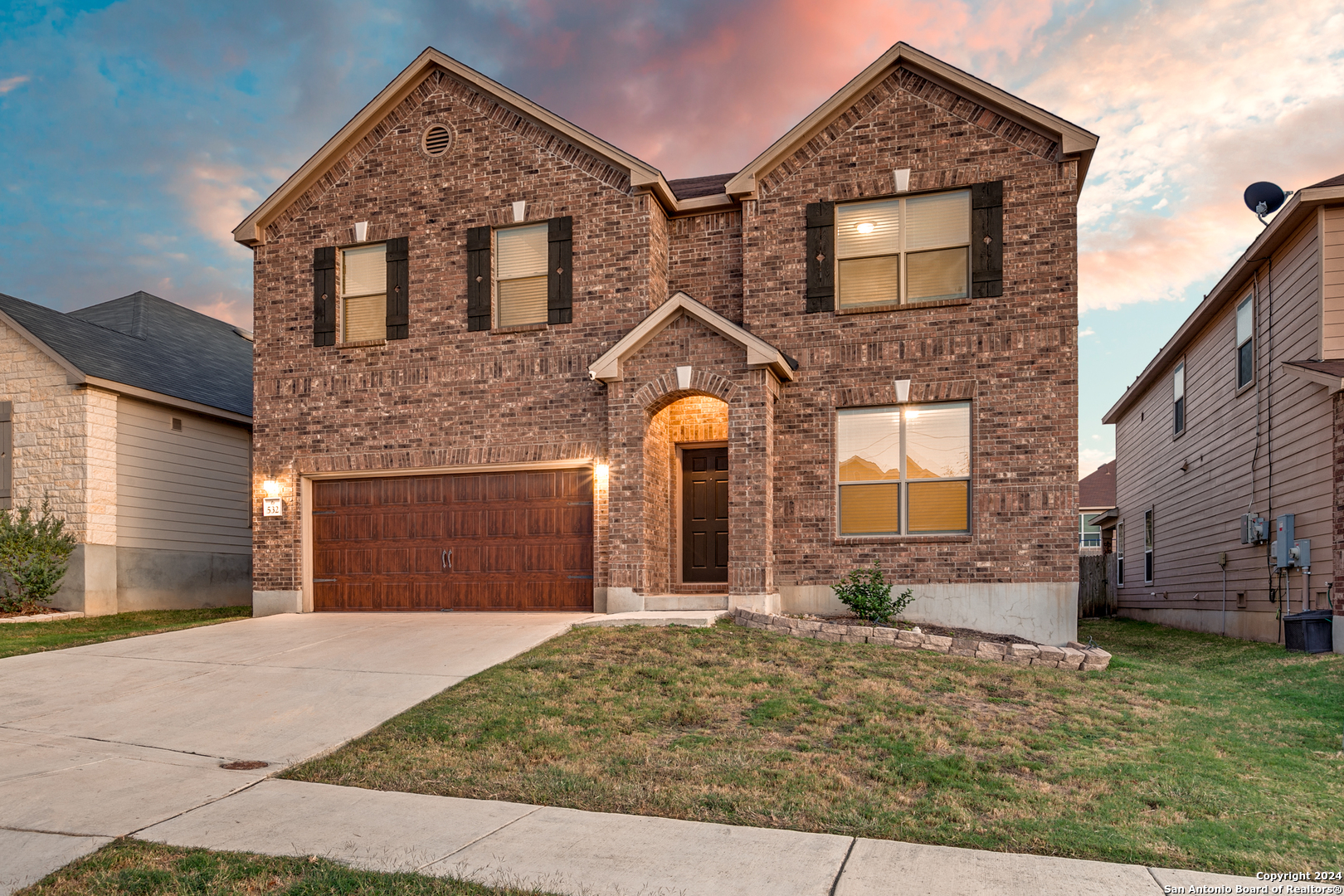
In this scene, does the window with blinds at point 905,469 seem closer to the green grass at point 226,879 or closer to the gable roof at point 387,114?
the gable roof at point 387,114

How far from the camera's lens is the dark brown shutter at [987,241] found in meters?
12.6

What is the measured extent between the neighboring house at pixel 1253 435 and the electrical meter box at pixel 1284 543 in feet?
0.41

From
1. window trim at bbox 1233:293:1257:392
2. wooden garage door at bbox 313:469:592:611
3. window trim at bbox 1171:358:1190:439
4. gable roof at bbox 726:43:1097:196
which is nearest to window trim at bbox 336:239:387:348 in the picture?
wooden garage door at bbox 313:469:592:611

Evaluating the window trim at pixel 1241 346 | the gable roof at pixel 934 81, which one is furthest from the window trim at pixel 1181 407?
the gable roof at pixel 934 81

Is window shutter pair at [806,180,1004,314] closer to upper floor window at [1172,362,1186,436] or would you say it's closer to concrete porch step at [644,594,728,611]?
concrete porch step at [644,594,728,611]

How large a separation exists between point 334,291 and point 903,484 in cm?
975

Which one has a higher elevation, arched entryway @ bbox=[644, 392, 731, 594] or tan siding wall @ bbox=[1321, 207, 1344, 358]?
tan siding wall @ bbox=[1321, 207, 1344, 358]

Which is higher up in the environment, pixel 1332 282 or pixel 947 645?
pixel 1332 282

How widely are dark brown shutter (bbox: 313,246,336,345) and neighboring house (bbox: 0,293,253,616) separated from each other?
4.54m

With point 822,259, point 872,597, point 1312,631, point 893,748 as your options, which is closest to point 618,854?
point 893,748

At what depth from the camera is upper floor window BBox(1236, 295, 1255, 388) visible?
49.8 ft

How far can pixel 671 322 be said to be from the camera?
12.8 meters

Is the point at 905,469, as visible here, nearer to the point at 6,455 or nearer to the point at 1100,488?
the point at 6,455

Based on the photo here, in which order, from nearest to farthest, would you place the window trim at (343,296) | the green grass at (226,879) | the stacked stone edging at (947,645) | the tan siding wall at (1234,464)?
the green grass at (226,879) → the stacked stone edging at (947,645) → the tan siding wall at (1234,464) → the window trim at (343,296)
